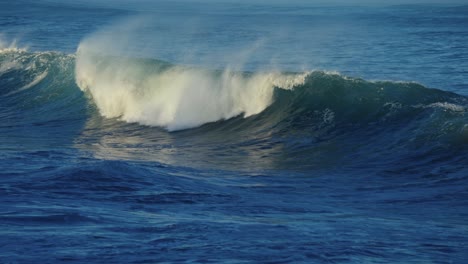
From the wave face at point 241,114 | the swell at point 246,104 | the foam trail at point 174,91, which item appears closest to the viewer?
the wave face at point 241,114

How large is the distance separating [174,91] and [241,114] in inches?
114

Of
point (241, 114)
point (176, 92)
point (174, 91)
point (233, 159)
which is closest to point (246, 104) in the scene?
point (241, 114)

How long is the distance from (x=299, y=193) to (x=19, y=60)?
2162 cm

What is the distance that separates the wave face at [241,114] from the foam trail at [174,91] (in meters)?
0.03

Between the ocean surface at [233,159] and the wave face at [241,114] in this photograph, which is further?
the wave face at [241,114]

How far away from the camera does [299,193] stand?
545 inches

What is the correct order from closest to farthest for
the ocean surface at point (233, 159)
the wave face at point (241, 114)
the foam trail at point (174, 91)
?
1. the ocean surface at point (233, 159)
2. the wave face at point (241, 114)
3. the foam trail at point (174, 91)

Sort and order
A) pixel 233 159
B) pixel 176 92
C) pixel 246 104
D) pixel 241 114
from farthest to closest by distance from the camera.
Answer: pixel 176 92, pixel 246 104, pixel 241 114, pixel 233 159

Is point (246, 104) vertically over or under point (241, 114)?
over

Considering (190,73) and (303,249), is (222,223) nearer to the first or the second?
(303,249)

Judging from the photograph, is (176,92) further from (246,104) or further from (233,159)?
(233,159)

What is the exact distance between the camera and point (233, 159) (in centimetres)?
1755

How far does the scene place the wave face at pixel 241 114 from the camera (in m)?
17.4

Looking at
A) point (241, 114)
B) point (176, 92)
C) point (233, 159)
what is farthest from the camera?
point (176, 92)
